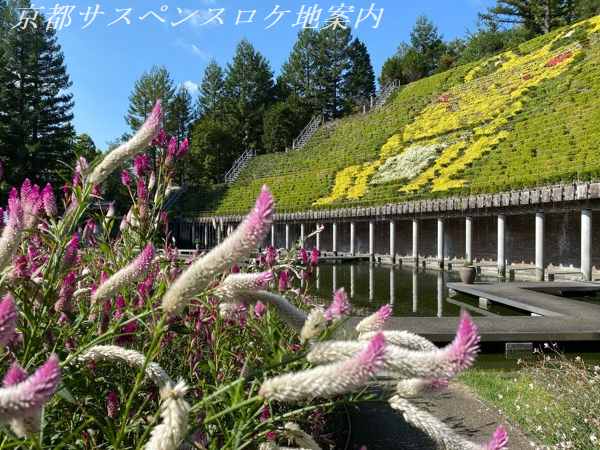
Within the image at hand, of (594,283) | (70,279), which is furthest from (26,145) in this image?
(70,279)

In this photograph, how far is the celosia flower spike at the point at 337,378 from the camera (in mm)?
772

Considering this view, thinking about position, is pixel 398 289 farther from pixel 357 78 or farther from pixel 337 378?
pixel 357 78

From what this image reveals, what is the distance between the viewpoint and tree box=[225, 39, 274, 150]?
2338 inches

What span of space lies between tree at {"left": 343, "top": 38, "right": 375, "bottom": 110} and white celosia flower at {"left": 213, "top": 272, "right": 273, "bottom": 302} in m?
61.7

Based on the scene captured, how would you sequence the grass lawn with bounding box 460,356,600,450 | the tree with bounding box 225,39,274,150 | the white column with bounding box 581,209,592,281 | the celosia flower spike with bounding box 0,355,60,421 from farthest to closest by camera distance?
the tree with bounding box 225,39,274,150 → the white column with bounding box 581,209,592,281 → the grass lawn with bounding box 460,356,600,450 → the celosia flower spike with bounding box 0,355,60,421

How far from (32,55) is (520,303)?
37.1m

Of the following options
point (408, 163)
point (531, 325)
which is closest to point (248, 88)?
point (408, 163)

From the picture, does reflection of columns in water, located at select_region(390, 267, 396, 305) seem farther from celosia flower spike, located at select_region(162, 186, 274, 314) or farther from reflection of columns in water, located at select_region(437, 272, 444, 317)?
celosia flower spike, located at select_region(162, 186, 274, 314)

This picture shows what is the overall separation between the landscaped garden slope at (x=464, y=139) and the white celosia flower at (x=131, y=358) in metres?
16.6

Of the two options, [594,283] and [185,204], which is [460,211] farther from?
[185,204]

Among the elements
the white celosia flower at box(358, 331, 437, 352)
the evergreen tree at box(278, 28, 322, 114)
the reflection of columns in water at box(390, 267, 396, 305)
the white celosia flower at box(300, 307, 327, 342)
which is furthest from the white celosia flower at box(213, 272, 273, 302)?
the evergreen tree at box(278, 28, 322, 114)

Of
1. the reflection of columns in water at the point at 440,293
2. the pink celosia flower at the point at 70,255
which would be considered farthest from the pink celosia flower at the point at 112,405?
the reflection of columns in water at the point at 440,293

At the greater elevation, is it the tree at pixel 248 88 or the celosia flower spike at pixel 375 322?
the tree at pixel 248 88

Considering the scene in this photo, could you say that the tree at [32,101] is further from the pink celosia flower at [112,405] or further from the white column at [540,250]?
the pink celosia flower at [112,405]
